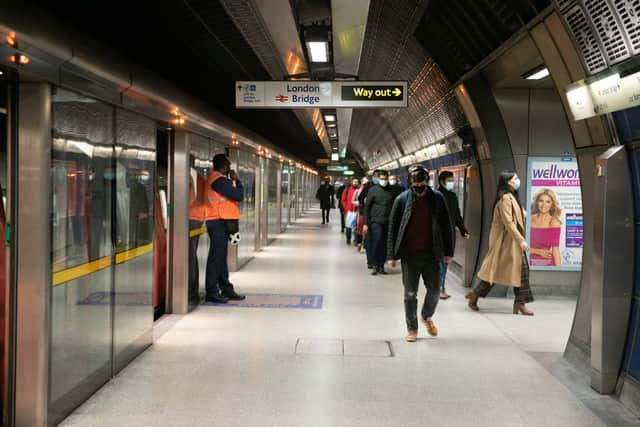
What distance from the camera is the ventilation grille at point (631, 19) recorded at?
3547 millimetres

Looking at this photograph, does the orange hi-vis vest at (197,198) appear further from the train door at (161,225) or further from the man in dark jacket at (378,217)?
the man in dark jacket at (378,217)

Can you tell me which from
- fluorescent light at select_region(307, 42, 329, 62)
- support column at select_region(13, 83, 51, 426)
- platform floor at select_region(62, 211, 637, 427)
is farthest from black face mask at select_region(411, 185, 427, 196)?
support column at select_region(13, 83, 51, 426)

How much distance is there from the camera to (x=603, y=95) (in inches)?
156

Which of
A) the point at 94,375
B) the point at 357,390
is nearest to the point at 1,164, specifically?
the point at 94,375

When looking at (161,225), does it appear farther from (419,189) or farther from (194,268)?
(419,189)

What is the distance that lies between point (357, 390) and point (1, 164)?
273 centimetres

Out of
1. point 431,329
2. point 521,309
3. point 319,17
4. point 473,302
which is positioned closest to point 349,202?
point 473,302

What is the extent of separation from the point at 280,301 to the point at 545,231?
3573 millimetres

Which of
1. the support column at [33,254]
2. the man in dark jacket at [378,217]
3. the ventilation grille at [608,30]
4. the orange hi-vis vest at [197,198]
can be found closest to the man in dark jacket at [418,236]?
the ventilation grille at [608,30]

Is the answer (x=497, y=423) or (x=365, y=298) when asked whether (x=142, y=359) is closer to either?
(x=497, y=423)

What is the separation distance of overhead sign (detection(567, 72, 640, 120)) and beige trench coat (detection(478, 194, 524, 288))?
84.1 inches

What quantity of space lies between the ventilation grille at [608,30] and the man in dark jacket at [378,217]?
18.7 feet

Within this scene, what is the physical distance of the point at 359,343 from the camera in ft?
18.2

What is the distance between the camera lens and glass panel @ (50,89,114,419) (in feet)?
11.6
